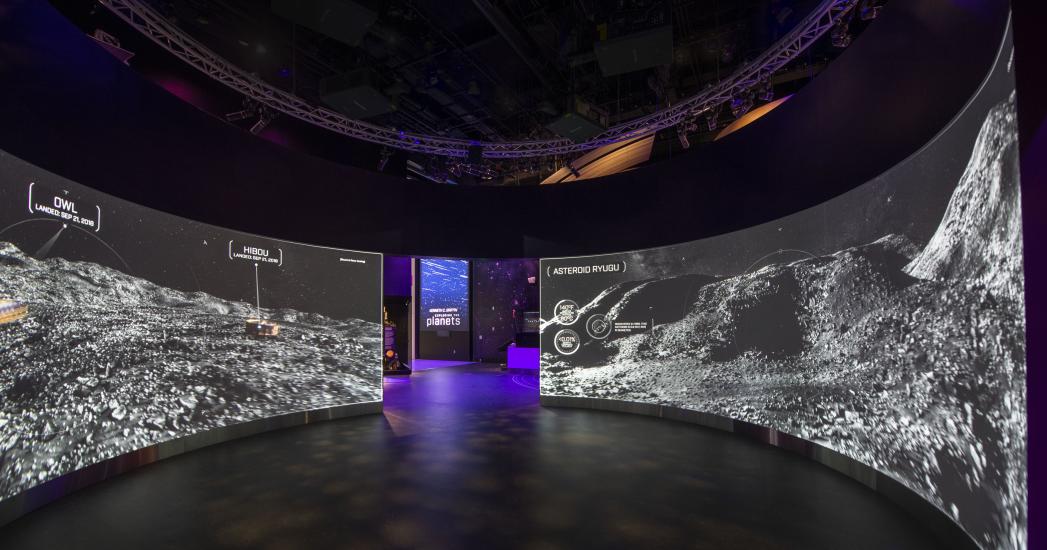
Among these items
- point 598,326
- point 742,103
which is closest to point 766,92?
point 742,103

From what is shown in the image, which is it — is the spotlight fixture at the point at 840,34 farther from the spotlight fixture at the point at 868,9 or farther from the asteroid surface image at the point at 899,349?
the asteroid surface image at the point at 899,349

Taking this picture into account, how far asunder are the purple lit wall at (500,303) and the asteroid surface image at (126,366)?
7970 mm

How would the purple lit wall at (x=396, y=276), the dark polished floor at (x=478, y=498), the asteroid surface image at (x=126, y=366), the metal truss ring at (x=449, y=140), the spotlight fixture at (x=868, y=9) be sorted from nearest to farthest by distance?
the dark polished floor at (x=478, y=498) < the asteroid surface image at (x=126, y=366) < the spotlight fixture at (x=868, y=9) < the metal truss ring at (x=449, y=140) < the purple lit wall at (x=396, y=276)

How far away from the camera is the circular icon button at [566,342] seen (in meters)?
6.71

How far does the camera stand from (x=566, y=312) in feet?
22.3

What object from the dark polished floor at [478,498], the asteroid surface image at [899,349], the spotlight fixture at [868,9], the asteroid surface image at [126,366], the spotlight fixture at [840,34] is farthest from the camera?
the spotlight fixture at [840,34]

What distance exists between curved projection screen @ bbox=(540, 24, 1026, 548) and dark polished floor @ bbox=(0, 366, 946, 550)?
505mm

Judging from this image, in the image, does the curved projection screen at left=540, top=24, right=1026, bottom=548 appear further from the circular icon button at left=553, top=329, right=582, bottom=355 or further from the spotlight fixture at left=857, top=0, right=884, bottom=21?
the spotlight fixture at left=857, top=0, right=884, bottom=21

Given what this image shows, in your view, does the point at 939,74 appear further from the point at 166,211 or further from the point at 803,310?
the point at 166,211

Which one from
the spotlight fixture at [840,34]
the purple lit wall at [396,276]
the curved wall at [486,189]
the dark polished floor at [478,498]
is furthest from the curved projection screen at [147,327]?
the spotlight fixture at [840,34]

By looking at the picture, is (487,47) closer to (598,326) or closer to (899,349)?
(598,326)

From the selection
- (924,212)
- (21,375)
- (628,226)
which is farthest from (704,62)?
(21,375)

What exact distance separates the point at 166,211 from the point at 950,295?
19.2 feet

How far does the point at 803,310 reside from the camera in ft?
13.3
